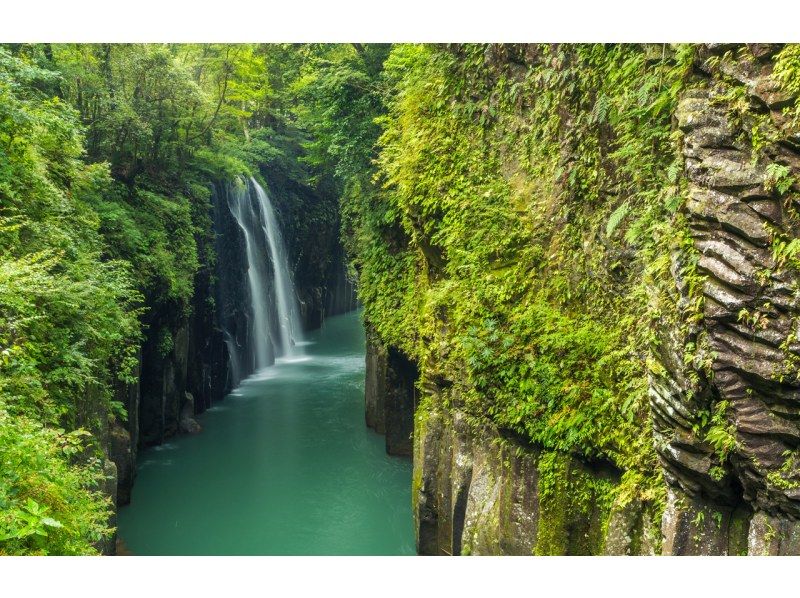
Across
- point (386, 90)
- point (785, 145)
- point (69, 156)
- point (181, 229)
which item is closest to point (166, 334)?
point (181, 229)

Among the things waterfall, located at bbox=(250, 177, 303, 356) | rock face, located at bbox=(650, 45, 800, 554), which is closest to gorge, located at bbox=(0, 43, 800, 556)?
rock face, located at bbox=(650, 45, 800, 554)

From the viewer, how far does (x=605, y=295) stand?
6.71m

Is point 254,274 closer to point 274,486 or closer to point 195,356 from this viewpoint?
point 195,356

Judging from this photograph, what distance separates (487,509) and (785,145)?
193 inches

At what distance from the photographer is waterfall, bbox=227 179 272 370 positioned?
22641 millimetres

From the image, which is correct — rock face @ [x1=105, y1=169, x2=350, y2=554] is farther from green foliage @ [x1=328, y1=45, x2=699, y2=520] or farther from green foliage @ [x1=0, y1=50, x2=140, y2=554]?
green foliage @ [x1=328, y1=45, x2=699, y2=520]

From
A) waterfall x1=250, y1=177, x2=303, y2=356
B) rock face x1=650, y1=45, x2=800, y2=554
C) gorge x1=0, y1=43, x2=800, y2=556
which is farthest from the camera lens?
waterfall x1=250, y1=177, x2=303, y2=356

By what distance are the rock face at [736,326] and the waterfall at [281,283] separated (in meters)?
21.3

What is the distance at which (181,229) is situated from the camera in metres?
17.0

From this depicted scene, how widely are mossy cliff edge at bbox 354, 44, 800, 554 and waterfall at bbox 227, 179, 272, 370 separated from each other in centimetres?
1199

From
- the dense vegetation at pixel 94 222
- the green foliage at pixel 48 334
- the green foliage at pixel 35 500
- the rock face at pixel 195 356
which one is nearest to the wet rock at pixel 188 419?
the rock face at pixel 195 356

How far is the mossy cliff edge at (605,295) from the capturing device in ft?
14.1

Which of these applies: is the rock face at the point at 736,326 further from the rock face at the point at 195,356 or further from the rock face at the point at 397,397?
the rock face at the point at 397,397

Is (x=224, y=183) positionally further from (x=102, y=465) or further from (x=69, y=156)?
(x=102, y=465)
